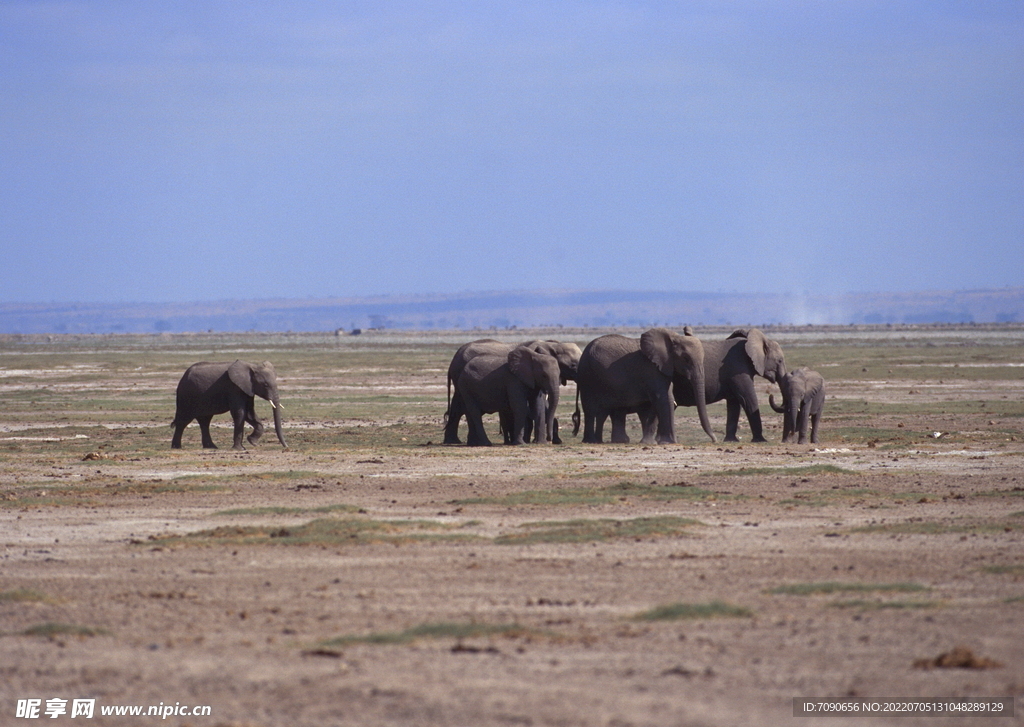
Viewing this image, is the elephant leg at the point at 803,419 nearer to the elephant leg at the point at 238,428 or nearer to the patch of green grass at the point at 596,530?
the elephant leg at the point at 238,428

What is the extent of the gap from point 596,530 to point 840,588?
13.7 ft

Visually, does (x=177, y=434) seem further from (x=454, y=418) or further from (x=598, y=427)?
(x=598, y=427)

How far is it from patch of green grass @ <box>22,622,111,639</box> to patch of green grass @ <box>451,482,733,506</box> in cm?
814

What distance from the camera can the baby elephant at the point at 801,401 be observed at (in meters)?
28.4

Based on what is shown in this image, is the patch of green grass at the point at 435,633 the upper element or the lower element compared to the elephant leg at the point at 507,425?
upper

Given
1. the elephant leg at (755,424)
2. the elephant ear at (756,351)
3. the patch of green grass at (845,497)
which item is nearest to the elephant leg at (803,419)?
the elephant leg at (755,424)

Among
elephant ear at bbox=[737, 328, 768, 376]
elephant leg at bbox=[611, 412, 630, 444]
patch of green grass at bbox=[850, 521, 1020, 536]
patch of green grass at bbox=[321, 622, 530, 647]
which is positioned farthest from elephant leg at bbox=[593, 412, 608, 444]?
patch of green grass at bbox=[321, 622, 530, 647]

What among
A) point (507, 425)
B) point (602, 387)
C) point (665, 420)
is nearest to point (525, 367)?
point (602, 387)

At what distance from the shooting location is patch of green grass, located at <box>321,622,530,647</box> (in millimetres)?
10391

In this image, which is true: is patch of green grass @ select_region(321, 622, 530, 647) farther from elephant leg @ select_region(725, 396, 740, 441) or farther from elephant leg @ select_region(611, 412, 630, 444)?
elephant leg @ select_region(725, 396, 740, 441)

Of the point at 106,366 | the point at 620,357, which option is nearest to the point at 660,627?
the point at 620,357

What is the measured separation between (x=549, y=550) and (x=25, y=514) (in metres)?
7.41

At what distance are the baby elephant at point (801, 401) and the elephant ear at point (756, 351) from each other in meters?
0.63

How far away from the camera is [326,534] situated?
1588 centimetres
